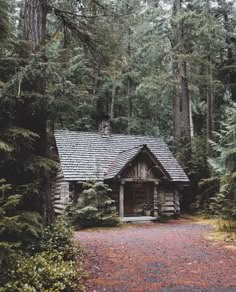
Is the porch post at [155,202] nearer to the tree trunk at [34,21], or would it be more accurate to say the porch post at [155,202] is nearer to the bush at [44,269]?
the bush at [44,269]

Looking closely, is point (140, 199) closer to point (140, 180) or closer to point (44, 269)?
point (140, 180)

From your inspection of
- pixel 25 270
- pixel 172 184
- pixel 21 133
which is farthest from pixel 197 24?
pixel 25 270

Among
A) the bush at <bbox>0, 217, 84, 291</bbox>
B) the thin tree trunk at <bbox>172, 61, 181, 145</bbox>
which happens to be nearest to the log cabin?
the thin tree trunk at <bbox>172, 61, 181, 145</bbox>

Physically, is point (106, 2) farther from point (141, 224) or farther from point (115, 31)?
point (141, 224)

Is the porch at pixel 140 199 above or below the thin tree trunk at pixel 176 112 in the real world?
below

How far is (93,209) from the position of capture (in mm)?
14172

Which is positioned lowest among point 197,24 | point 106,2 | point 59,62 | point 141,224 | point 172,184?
point 141,224

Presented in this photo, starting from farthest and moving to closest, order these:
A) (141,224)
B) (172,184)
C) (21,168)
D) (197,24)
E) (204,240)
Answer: (197,24)
(172,184)
(141,224)
(204,240)
(21,168)

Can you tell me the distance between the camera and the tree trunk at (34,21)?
309 inches

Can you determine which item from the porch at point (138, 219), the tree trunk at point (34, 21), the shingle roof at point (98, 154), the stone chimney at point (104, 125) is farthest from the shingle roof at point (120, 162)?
the tree trunk at point (34, 21)

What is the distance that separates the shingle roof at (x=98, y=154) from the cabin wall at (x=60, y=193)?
93 cm

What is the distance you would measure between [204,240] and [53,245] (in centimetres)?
576

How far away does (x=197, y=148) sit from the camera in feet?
66.4

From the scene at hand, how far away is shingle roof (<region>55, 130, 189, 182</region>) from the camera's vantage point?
52.7 ft
